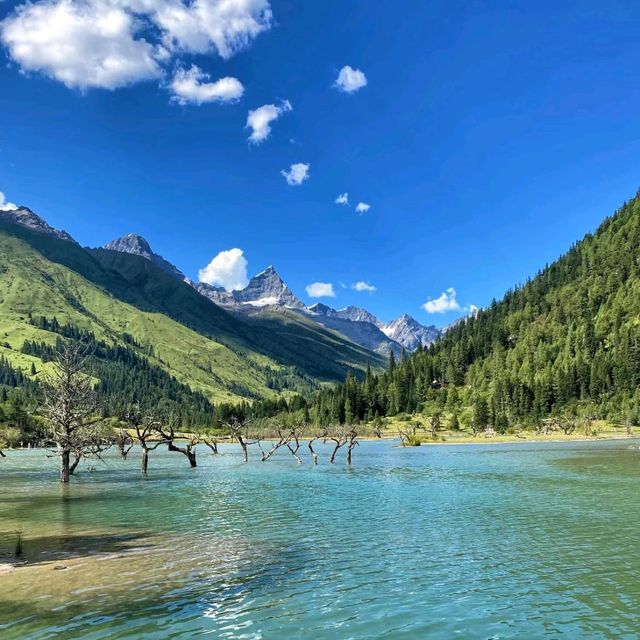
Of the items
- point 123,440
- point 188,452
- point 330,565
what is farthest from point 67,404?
point 123,440

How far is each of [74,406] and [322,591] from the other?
5833 centimetres

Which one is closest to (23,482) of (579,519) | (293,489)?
(293,489)

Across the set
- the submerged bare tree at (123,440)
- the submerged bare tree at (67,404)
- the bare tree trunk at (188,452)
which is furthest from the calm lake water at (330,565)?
the submerged bare tree at (123,440)

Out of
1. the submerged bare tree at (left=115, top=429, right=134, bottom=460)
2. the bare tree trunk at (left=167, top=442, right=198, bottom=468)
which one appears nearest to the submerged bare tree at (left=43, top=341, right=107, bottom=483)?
the bare tree trunk at (left=167, top=442, right=198, bottom=468)

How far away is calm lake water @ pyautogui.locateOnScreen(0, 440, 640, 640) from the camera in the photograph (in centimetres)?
1914

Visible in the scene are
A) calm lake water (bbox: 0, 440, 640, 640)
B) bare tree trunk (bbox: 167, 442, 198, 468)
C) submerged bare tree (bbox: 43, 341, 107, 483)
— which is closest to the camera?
calm lake water (bbox: 0, 440, 640, 640)

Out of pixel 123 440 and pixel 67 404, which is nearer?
pixel 67 404

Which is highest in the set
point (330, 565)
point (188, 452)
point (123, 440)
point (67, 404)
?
point (67, 404)

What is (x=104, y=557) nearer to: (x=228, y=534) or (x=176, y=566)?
(x=176, y=566)

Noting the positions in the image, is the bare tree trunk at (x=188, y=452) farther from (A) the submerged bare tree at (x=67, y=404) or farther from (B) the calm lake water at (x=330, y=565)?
(B) the calm lake water at (x=330, y=565)

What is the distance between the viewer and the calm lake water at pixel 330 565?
19.1 m

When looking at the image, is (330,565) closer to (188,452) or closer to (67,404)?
(67,404)

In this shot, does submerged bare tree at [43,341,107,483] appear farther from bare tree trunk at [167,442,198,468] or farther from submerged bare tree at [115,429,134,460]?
submerged bare tree at [115,429,134,460]

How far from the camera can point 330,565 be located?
90.0 feet
